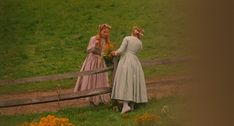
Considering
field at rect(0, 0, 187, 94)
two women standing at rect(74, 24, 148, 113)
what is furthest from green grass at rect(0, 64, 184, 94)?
two women standing at rect(74, 24, 148, 113)

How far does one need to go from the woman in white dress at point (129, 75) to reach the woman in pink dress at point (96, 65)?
0.53m

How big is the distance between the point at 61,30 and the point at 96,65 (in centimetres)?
701

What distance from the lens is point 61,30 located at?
17.2 meters

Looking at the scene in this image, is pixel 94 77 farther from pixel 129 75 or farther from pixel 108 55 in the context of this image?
pixel 129 75

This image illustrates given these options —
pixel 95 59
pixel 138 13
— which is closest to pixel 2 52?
pixel 138 13

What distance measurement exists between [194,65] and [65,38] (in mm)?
16015

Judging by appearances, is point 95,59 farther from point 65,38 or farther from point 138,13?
point 138,13

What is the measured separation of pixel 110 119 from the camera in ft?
30.9

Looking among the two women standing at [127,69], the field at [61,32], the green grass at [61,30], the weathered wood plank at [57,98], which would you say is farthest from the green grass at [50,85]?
the two women standing at [127,69]

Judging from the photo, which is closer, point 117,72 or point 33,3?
point 117,72

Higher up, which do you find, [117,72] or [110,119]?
[117,72]

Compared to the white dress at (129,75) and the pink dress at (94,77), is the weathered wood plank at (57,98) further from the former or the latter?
the pink dress at (94,77)

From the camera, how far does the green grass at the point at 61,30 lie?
48.4 feet

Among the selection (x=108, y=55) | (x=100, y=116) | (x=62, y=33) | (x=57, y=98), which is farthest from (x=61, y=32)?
(x=100, y=116)
